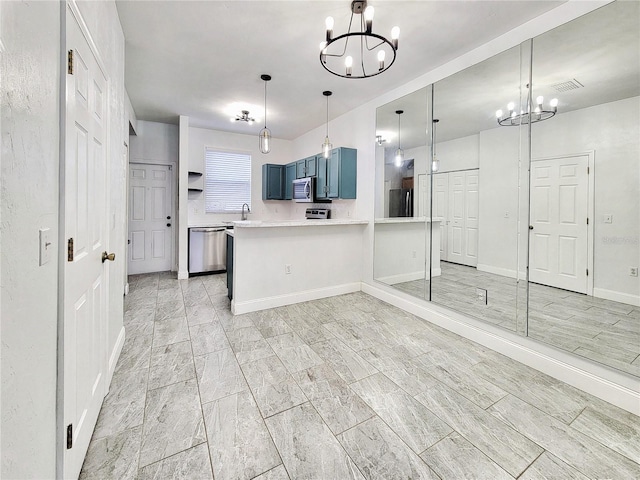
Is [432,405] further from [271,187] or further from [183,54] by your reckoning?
[271,187]

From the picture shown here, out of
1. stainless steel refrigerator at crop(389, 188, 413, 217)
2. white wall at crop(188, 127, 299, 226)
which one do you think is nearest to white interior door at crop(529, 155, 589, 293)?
stainless steel refrigerator at crop(389, 188, 413, 217)

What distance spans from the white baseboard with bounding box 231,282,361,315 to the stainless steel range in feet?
4.84

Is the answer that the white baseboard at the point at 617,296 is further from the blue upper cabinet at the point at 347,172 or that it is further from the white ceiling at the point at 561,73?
the blue upper cabinet at the point at 347,172

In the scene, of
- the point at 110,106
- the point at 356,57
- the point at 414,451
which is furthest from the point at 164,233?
the point at 414,451

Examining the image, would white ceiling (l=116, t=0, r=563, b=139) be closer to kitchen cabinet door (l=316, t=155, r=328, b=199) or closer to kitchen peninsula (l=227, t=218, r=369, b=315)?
kitchen cabinet door (l=316, t=155, r=328, b=199)

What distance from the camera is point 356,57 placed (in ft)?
9.96

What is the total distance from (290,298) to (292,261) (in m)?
0.48

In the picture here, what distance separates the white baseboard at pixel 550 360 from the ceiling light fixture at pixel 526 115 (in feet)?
5.95

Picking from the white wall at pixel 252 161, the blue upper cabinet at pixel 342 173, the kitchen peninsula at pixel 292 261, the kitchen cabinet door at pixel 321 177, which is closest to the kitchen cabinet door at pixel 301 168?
the kitchen cabinet door at pixel 321 177

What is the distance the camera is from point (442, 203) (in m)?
3.28

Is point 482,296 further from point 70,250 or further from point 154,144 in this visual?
point 154,144

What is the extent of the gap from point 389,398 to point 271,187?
16.5 ft

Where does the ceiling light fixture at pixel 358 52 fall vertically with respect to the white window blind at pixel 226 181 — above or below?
above

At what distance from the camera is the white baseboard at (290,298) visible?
11.6 ft
